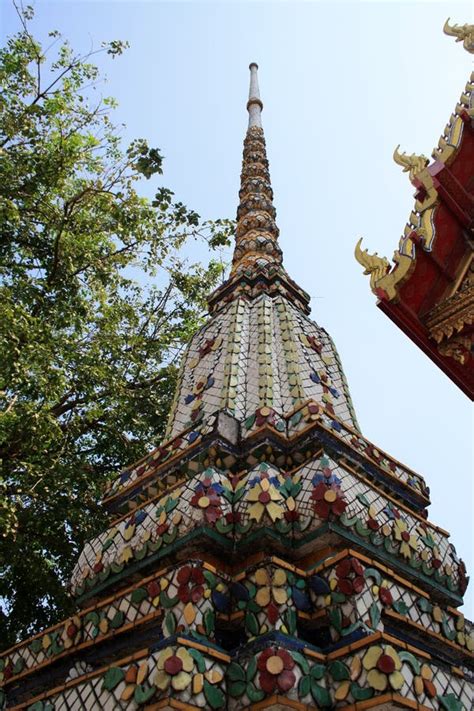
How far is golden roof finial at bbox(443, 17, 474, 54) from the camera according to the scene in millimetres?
5305

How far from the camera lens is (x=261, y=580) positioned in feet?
9.31

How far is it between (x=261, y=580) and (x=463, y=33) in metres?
4.65

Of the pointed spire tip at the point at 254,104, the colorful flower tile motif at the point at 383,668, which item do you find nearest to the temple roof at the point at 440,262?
the colorful flower tile motif at the point at 383,668

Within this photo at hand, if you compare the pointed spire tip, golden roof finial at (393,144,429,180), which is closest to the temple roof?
golden roof finial at (393,144,429,180)

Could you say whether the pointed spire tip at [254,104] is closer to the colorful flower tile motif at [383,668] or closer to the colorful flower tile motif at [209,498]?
the colorful flower tile motif at [209,498]

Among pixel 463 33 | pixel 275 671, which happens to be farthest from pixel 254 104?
pixel 275 671

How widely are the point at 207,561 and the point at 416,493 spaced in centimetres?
161

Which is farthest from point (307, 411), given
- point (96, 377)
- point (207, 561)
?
point (96, 377)

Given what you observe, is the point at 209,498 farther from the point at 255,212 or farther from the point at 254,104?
the point at 254,104

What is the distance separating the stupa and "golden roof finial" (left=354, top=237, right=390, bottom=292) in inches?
30.0

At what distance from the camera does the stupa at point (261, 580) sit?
2.47 meters

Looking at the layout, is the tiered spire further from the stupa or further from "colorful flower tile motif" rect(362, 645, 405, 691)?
"colorful flower tile motif" rect(362, 645, 405, 691)

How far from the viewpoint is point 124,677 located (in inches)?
103

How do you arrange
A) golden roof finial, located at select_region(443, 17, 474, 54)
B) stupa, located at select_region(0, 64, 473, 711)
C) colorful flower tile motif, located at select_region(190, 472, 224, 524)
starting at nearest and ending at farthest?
1. stupa, located at select_region(0, 64, 473, 711)
2. colorful flower tile motif, located at select_region(190, 472, 224, 524)
3. golden roof finial, located at select_region(443, 17, 474, 54)
